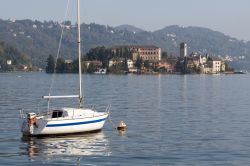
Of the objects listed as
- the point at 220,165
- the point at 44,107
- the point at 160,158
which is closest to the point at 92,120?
the point at 160,158

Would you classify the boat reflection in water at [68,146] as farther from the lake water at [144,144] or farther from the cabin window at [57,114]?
the cabin window at [57,114]

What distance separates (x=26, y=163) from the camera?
101ft

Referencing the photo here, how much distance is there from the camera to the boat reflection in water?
3372cm

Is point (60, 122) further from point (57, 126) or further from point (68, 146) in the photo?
point (68, 146)

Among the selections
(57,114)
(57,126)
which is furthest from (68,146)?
(57,114)

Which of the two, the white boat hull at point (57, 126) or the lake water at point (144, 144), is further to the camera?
the white boat hull at point (57, 126)

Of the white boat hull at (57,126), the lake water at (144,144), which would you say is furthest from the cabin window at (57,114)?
the lake water at (144,144)

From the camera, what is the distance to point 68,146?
36188mm

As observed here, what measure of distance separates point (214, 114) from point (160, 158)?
27.9m

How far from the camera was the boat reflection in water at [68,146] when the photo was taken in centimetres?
3372

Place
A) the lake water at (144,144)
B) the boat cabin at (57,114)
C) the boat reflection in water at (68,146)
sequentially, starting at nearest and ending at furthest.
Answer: the lake water at (144,144) < the boat reflection in water at (68,146) < the boat cabin at (57,114)

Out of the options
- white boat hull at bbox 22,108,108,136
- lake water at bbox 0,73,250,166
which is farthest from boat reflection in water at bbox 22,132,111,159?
white boat hull at bbox 22,108,108,136

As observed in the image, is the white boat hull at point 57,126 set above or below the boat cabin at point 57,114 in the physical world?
below

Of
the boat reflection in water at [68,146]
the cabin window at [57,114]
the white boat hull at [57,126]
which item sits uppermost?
the cabin window at [57,114]
